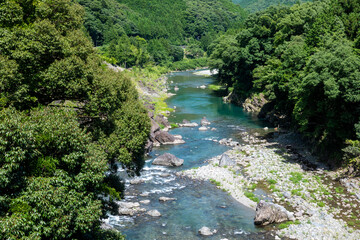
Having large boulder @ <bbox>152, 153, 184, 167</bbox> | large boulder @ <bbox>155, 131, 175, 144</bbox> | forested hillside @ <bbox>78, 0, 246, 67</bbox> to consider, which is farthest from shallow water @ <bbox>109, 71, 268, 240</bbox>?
forested hillside @ <bbox>78, 0, 246, 67</bbox>

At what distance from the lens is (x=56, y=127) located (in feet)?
45.3

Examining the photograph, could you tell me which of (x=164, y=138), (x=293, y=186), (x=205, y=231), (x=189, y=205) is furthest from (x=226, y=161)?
(x=205, y=231)

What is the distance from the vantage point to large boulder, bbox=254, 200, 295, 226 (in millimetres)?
24438

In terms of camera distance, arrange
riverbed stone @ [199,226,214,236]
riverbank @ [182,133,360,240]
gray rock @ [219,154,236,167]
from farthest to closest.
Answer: gray rock @ [219,154,236,167] < riverbed stone @ [199,226,214,236] < riverbank @ [182,133,360,240]

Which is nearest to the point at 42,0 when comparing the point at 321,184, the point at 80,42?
the point at 80,42

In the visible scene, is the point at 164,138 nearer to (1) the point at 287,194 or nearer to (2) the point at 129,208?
(2) the point at 129,208

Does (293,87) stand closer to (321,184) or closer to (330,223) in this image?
(321,184)

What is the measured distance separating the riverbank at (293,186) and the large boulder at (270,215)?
73cm

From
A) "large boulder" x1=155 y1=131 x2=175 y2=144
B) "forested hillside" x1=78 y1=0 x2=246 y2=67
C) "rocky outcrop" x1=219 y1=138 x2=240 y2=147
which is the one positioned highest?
"forested hillside" x1=78 y1=0 x2=246 y2=67

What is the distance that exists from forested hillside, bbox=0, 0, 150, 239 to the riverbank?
12473 mm

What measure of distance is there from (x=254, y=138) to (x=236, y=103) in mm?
27297

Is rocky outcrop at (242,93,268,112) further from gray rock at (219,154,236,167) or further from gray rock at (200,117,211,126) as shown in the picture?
gray rock at (219,154,236,167)

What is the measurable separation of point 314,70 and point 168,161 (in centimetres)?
1910

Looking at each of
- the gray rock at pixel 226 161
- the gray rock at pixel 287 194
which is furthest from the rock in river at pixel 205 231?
the gray rock at pixel 226 161
